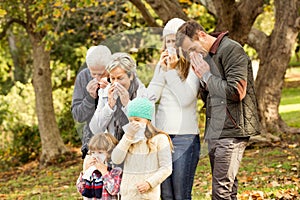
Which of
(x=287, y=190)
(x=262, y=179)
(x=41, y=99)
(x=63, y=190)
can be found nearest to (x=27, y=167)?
(x=41, y=99)

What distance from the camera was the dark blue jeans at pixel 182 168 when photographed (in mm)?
4484

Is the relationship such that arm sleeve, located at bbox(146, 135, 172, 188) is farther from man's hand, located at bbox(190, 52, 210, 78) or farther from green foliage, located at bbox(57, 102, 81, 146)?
green foliage, located at bbox(57, 102, 81, 146)

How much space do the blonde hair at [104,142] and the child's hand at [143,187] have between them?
34cm

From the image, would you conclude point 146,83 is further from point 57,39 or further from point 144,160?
point 57,39

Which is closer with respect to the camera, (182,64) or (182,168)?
(182,64)

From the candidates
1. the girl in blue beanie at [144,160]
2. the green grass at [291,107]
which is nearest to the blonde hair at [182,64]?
the girl in blue beanie at [144,160]

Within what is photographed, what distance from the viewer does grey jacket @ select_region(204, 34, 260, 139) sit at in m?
4.31

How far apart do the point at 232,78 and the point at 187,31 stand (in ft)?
1.53

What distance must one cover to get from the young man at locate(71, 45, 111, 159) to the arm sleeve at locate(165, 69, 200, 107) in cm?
48

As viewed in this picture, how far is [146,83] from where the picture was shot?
4512 mm

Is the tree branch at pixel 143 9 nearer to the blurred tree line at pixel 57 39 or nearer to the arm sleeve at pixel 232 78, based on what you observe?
the blurred tree line at pixel 57 39

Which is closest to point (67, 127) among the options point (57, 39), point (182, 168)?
point (57, 39)

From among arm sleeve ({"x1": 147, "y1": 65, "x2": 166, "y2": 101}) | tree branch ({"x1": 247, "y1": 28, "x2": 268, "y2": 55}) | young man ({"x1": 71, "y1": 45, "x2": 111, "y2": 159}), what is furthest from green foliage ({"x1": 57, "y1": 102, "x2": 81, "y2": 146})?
arm sleeve ({"x1": 147, "y1": 65, "x2": 166, "y2": 101})

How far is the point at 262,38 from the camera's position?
43.2 ft
